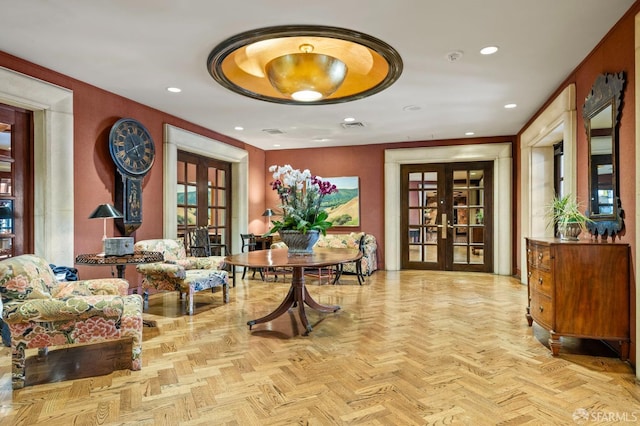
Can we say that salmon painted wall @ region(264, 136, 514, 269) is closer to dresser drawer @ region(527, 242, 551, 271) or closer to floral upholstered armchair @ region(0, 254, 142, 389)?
dresser drawer @ region(527, 242, 551, 271)

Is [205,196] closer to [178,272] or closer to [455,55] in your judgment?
[178,272]

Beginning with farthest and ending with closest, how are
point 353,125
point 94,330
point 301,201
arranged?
point 353,125 → point 301,201 → point 94,330

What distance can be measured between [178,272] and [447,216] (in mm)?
5298

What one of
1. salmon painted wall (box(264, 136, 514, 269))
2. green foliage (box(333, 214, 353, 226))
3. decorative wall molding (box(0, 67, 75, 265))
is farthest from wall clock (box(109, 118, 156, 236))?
green foliage (box(333, 214, 353, 226))

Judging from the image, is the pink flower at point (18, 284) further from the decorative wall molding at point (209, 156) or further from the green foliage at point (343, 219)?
the green foliage at point (343, 219)

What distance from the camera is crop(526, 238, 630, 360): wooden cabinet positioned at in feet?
9.00

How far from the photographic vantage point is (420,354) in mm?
2930

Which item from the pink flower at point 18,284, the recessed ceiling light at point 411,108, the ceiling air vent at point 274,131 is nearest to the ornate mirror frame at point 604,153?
the recessed ceiling light at point 411,108

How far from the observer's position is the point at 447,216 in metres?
7.40

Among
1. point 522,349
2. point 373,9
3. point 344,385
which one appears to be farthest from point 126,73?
point 522,349

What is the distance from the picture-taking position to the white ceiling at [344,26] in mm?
2689

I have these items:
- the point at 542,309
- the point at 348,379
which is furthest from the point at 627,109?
the point at 348,379

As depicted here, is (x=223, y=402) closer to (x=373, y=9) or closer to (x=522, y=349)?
(x=522, y=349)

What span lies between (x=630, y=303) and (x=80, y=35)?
15.6ft
